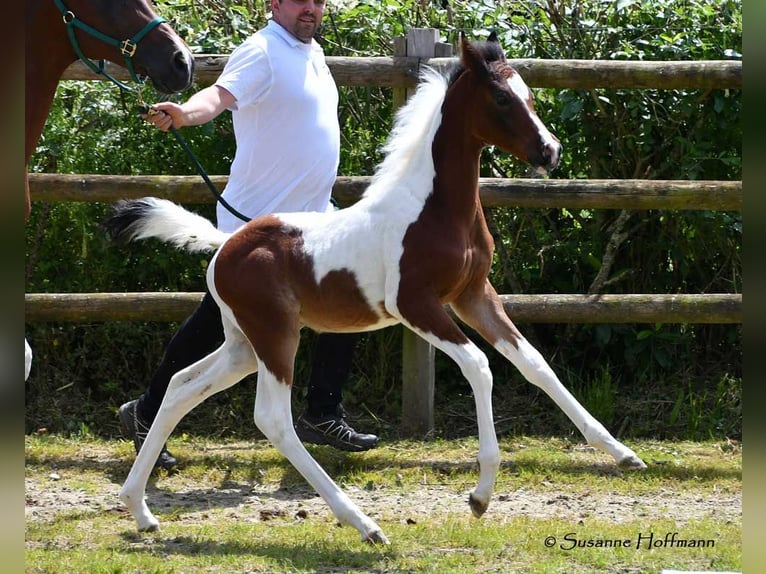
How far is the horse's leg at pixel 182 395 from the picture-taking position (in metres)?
4.33

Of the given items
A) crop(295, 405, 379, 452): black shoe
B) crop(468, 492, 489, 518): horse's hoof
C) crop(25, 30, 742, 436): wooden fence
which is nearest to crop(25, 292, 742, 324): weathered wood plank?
crop(25, 30, 742, 436): wooden fence

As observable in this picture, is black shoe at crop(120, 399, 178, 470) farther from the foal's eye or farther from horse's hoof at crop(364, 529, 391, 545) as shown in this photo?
the foal's eye

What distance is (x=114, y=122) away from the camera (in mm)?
6504

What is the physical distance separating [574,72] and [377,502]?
2502 millimetres

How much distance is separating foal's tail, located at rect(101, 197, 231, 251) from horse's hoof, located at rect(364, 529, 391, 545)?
1434 mm

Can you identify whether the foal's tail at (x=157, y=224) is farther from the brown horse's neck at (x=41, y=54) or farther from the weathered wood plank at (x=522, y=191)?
the weathered wood plank at (x=522, y=191)

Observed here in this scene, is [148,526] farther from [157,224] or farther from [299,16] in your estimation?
[299,16]

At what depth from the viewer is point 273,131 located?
481 cm

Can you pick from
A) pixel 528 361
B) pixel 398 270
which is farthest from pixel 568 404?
pixel 398 270

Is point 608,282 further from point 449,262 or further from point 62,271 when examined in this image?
point 62,271

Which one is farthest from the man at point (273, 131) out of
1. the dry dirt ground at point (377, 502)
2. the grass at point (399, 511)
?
the grass at point (399, 511)

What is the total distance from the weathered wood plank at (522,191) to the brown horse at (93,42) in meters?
1.84

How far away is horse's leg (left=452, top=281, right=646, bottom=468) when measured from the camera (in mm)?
4219
